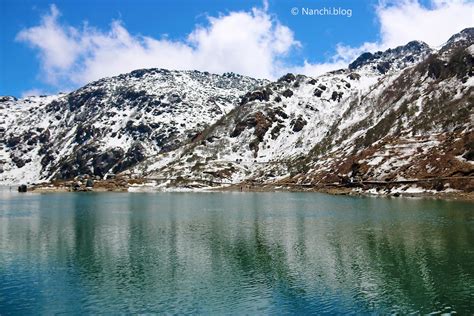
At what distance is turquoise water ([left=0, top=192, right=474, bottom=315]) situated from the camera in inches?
1900

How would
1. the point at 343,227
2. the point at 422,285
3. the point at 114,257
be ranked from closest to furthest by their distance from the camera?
the point at 422,285 → the point at 114,257 → the point at 343,227

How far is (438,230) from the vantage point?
9400 centimetres

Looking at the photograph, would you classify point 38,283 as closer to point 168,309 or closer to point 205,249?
point 168,309

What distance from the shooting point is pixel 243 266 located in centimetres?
6562

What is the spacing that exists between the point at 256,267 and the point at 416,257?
24178 mm

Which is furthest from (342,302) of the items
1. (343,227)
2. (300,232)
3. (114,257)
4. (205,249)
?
(343,227)

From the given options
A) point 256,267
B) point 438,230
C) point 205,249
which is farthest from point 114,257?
point 438,230

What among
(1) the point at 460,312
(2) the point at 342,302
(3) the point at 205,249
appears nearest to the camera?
(1) the point at 460,312

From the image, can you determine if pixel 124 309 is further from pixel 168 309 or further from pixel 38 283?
pixel 38 283

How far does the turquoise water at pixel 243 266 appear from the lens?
48272mm

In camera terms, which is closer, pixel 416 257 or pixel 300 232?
pixel 416 257

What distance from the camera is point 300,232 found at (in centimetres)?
9744

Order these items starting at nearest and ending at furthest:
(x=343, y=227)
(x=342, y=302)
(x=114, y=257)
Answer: (x=342, y=302) < (x=114, y=257) < (x=343, y=227)

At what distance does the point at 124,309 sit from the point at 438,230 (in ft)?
231
